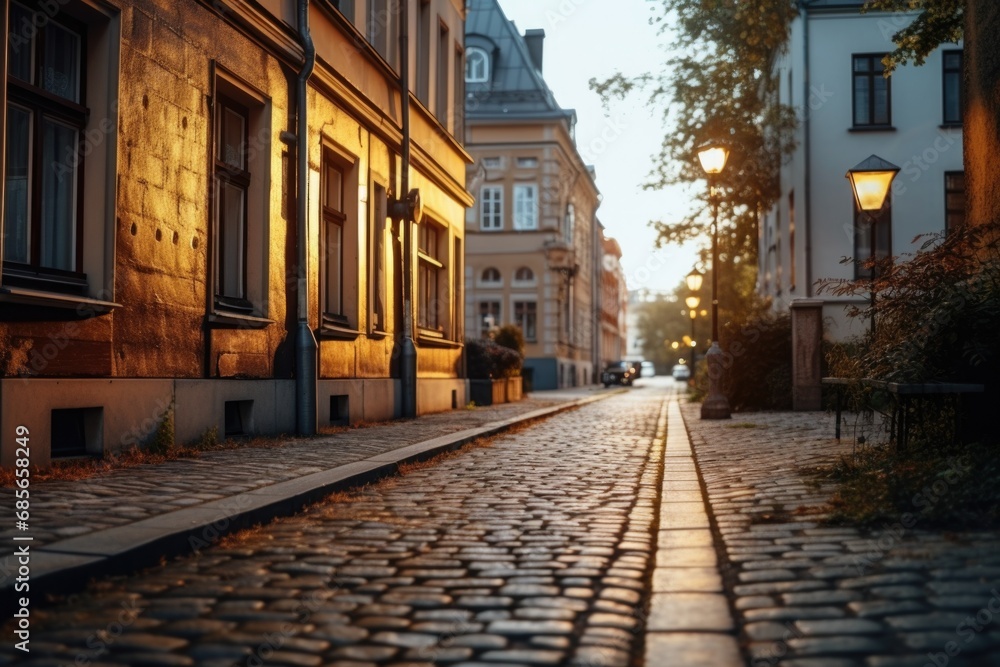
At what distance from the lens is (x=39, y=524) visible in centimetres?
554

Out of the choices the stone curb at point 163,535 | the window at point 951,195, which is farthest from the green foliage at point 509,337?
the stone curb at point 163,535

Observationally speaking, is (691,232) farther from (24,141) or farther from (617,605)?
(617,605)

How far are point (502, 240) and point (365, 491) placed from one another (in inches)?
1587

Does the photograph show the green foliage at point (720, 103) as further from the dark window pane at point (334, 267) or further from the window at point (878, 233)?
the dark window pane at point (334, 267)

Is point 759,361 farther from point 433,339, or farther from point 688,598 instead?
point 688,598

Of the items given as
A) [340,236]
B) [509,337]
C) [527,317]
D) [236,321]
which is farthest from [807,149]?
[527,317]

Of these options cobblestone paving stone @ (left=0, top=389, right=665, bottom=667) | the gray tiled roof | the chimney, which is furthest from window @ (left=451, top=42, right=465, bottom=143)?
the chimney

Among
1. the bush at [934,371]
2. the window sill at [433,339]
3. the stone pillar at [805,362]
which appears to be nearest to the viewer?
the bush at [934,371]

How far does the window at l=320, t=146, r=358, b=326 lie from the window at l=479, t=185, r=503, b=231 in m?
33.2

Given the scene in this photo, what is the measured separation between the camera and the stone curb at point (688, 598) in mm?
3652

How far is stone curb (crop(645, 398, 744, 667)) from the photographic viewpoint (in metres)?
3.65

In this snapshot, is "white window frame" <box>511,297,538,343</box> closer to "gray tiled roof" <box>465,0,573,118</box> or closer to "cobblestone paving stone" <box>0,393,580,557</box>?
"gray tiled roof" <box>465,0,573,118</box>

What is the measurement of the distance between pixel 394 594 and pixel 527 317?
43466 mm

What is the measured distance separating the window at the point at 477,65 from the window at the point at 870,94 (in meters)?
25.1
